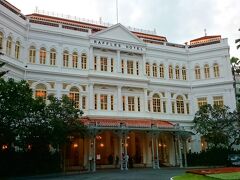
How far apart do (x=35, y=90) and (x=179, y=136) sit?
54.4 ft

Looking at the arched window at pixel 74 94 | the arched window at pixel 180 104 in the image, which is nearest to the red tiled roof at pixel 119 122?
the arched window at pixel 74 94

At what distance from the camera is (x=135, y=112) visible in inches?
1462

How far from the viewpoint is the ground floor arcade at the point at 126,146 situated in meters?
31.7

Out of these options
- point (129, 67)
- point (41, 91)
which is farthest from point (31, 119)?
point (129, 67)

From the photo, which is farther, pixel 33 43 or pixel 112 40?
pixel 112 40

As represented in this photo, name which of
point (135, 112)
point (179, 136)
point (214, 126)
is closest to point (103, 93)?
point (135, 112)

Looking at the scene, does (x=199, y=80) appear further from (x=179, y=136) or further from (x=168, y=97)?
(x=179, y=136)

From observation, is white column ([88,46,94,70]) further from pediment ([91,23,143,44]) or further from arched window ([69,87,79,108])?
arched window ([69,87,79,108])

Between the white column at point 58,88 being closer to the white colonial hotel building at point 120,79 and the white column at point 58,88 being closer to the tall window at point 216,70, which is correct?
the white colonial hotel building at point 120,79

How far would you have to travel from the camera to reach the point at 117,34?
3809 cm

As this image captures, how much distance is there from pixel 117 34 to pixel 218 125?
15.9 metres

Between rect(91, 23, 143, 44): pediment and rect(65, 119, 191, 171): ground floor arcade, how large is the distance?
10053mm

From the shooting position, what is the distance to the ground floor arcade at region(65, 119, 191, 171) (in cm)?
3172

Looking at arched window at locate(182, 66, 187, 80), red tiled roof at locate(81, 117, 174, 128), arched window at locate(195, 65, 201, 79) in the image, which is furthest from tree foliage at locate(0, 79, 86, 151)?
arched window at locate(195, 65, 201, 79)
